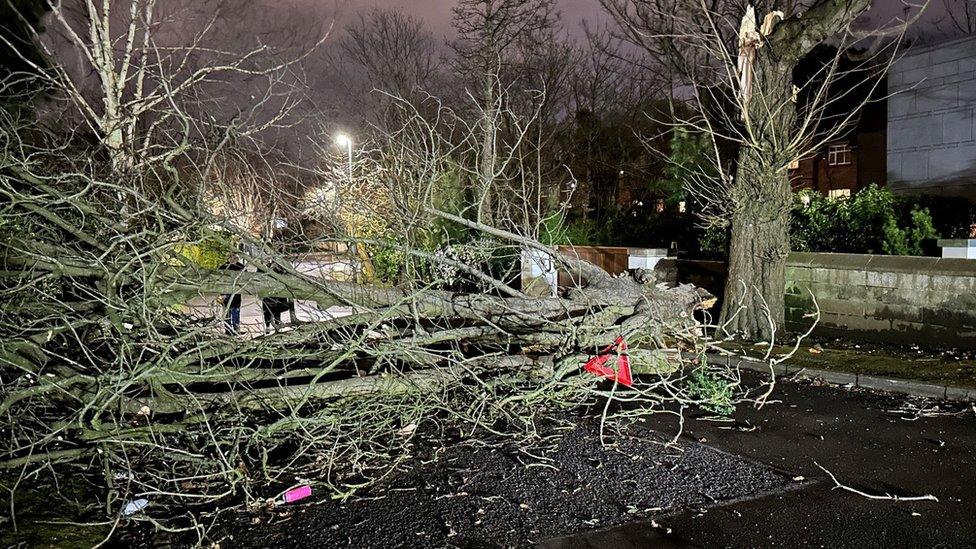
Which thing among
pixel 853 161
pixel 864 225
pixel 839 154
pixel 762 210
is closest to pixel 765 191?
pixel 762 210

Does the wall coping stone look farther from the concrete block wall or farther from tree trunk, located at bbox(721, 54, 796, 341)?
the concrete block wall

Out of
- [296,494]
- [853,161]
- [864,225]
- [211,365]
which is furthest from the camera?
[853,161]

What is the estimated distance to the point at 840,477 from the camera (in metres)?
4.61

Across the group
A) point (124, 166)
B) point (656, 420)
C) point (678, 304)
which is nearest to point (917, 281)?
point (678, 304)

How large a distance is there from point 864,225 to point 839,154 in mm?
22379

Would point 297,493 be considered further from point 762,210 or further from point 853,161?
point 853,161

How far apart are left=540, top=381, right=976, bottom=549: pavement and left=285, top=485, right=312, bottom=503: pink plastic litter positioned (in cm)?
167

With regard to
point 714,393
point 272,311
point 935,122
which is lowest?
point 714,393

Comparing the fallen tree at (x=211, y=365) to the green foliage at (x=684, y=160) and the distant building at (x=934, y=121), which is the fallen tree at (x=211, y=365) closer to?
the distant building at (x=934, y=121)

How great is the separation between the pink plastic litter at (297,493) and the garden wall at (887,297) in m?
8.22

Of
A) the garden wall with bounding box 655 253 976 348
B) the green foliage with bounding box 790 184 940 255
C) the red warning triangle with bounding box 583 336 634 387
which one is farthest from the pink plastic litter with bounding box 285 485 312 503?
the green foliage with bounding box 790 184 940 255

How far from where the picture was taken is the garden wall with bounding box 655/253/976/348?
8727 millimetres

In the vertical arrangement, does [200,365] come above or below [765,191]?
below

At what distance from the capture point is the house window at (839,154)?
29781 millimetres
